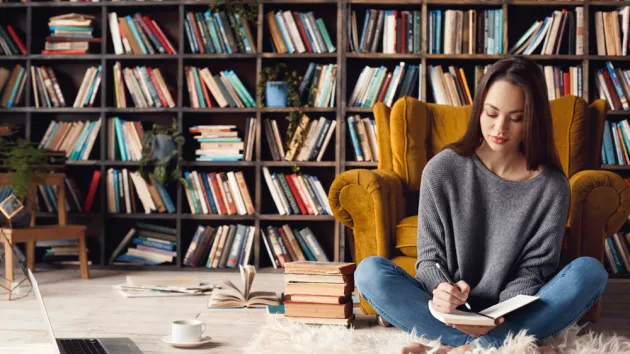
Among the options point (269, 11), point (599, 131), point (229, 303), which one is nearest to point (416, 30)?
point (269, 11)

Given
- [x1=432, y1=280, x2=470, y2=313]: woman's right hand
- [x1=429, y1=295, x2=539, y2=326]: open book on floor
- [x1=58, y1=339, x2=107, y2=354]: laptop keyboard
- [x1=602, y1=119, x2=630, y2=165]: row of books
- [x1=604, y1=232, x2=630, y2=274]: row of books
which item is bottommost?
[x1=604, y1=232, x2=630, y2=274]: row of books

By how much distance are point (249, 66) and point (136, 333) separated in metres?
2.41

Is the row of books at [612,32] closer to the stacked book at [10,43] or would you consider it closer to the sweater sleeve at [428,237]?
the sweater sleeve at [428,237]

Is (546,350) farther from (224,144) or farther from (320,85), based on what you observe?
(224,144)

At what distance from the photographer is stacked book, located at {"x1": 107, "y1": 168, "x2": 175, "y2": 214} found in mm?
4355

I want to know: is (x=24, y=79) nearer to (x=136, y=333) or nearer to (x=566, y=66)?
(x=136, y=333)

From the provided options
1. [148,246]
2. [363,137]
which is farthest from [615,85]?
[148,246]

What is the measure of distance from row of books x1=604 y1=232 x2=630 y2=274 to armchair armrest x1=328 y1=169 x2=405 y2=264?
1.84 meters

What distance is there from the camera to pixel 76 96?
15.2 feet

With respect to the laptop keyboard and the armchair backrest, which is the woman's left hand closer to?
the laptop keyboard

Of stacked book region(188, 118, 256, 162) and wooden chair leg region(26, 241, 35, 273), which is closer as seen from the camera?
wooden chair leg region(26, 241, 35, 273)

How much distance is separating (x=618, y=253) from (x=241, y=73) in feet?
8.21

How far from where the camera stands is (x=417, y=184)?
320 cm

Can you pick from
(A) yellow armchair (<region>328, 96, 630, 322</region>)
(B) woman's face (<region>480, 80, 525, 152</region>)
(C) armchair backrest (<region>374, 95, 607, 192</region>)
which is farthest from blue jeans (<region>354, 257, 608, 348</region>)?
(C) armchair backrest (<region>374, 95, 607, 192</region>)
